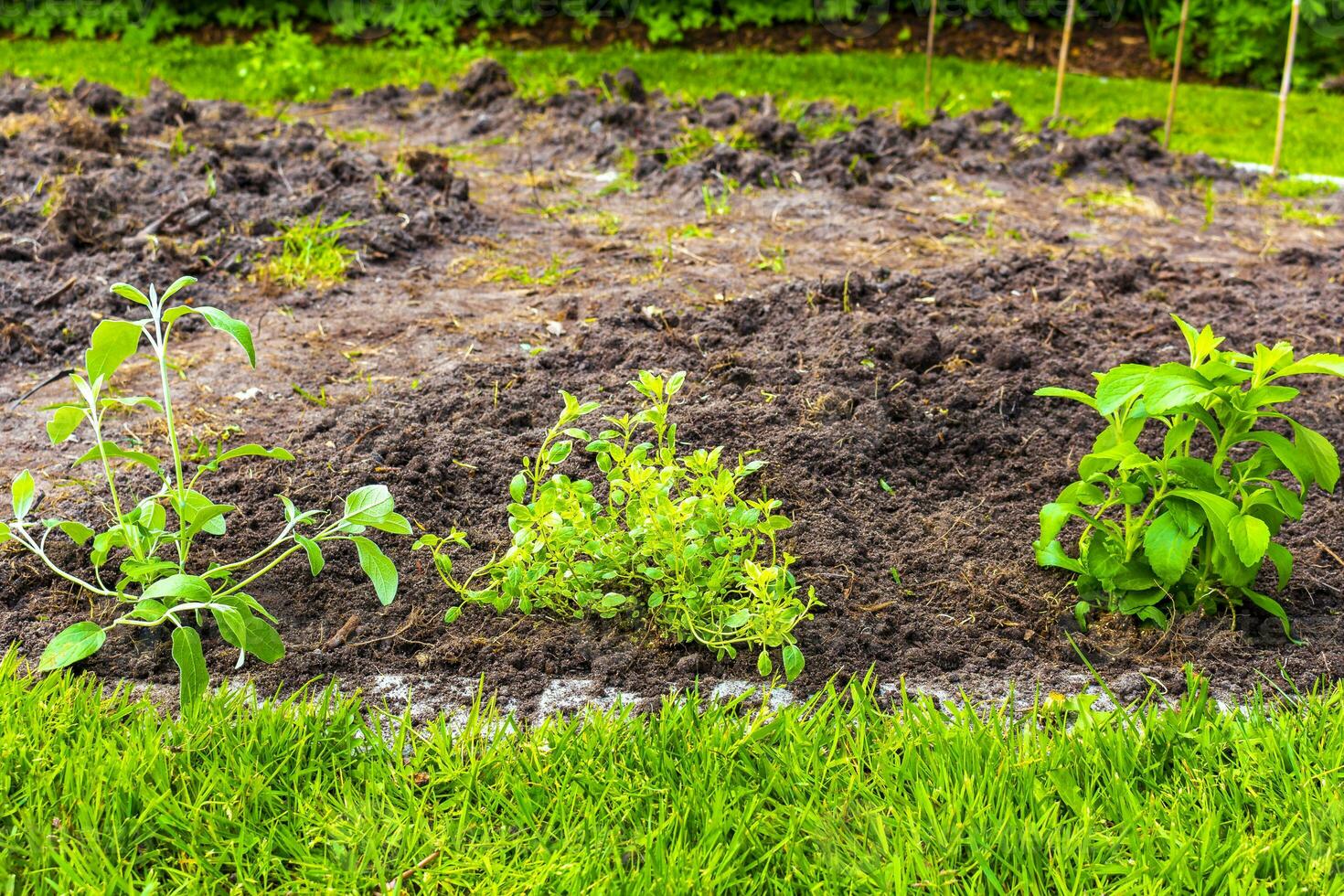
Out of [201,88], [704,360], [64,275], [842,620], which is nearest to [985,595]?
[842,620]

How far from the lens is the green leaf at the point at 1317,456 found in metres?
2.45

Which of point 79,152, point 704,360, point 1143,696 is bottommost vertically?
point 1143,696

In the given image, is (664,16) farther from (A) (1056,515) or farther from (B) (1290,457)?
(B) (1290,457)

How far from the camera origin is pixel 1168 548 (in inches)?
98.3

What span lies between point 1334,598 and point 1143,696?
67cm

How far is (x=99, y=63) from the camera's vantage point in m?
8.57

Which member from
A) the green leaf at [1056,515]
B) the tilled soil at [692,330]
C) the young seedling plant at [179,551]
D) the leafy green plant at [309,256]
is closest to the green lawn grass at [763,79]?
the tilled soil at [692,330]

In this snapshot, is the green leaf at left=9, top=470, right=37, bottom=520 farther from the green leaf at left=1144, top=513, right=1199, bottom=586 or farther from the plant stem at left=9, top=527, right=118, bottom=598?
the green leaf at left=1144, top=513, right=1199, bottom=586

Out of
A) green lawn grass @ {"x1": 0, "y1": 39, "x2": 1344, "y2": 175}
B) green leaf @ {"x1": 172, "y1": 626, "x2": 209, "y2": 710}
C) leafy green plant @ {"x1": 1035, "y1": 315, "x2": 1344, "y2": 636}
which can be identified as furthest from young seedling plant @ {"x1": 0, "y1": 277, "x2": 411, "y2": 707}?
green lawn grass @ {"x1": 0, "y1": 39, "x2": 1344, "y2": 175}

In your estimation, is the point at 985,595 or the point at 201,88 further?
the point at 201,88

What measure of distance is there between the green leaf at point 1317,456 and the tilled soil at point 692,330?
41 centimetres

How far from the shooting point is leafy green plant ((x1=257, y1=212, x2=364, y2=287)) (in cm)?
452

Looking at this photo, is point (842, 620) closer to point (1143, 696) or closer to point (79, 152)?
point (1143, 696)

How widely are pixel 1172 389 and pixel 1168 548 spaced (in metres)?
0.36
